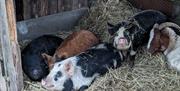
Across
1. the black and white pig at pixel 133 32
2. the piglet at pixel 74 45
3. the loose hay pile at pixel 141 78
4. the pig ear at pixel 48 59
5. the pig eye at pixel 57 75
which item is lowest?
the loose hay pile at pixel 141 78

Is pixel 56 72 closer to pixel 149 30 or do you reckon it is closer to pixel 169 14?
pixel 149 30

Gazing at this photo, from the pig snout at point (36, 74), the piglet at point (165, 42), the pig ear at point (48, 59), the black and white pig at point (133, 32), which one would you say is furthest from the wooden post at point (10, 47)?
the piglet at point (165, 42)

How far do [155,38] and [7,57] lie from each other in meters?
1.68

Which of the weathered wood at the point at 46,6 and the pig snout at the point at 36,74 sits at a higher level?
the weathered wood at the point at 46,6

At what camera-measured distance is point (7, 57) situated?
13.5 ft

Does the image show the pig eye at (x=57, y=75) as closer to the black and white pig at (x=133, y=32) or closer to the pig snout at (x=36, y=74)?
the pig snout at (x=36, y=74)

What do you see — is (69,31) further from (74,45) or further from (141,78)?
(141,78)

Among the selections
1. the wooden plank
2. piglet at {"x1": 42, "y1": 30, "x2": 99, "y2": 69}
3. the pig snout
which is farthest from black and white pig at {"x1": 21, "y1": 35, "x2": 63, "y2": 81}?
the wooden plank

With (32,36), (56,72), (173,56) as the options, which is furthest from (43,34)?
(173,56)

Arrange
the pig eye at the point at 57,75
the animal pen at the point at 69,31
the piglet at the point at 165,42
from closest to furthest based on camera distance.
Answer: the animal pen at the point at 69,31 < the pig eye at the point at 57,75 < the piglet at the point at 165,42

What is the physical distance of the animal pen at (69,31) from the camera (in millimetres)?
4070

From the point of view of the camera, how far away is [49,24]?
5535 mm

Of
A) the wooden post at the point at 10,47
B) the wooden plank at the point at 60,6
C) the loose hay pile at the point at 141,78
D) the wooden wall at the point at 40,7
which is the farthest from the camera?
the wooden plank at the point at 60,6

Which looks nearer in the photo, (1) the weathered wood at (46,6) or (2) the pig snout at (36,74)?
(2) the pig snout at (36,74)
